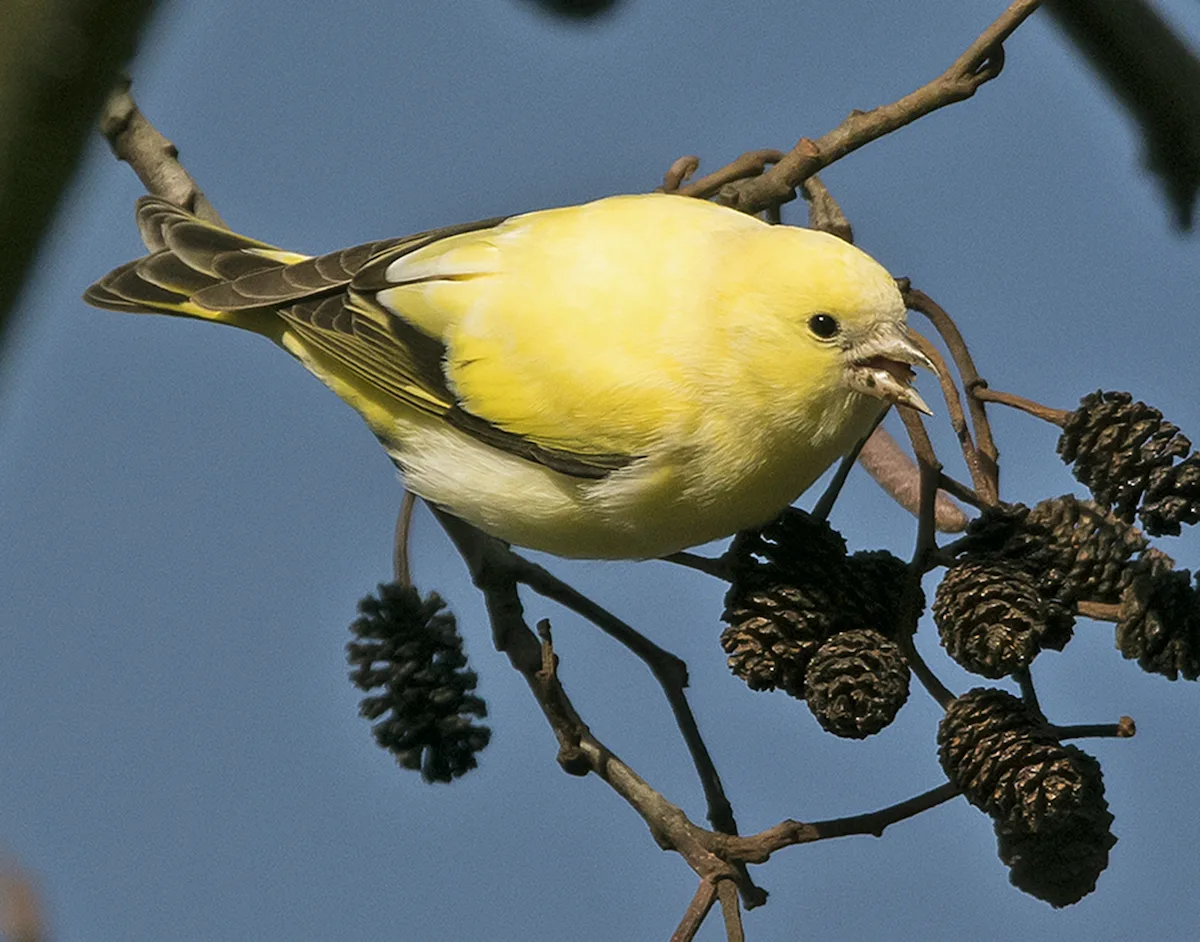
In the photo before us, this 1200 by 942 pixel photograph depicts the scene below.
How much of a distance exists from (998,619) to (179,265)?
195 centimetres

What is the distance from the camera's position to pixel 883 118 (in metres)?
2.50

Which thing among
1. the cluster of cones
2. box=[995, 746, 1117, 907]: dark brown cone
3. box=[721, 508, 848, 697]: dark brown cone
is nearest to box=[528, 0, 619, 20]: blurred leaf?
box=[721, 508, 848, 697]: dark brown cone

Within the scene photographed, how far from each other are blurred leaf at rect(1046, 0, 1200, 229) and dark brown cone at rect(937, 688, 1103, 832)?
1166mm

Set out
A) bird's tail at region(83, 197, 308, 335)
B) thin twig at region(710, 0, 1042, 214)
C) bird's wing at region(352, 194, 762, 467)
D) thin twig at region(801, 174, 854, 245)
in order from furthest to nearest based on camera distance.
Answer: bird's tail at region(83, 197, 308, 335), thin twig at region(801, 174, 854, 245), bird's wing at region(352, 194, 762, 467), thin twig at region(710, 0, 1042, 214)

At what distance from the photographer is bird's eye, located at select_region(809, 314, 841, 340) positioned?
2447 mm

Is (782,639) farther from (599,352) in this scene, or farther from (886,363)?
(599,352)

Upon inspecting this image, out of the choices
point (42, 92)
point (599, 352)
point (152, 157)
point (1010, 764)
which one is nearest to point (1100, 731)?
point (1010, 764)

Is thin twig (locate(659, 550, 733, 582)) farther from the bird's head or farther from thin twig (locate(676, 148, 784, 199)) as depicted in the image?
thin twig (locate(676, 148, 784, 199))

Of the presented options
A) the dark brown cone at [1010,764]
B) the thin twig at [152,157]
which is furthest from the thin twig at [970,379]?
the thin twig at [152,157]

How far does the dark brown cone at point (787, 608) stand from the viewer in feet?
7.06

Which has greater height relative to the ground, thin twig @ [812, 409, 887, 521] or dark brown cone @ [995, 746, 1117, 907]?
thin twig @ [812, 409, 887, 521]

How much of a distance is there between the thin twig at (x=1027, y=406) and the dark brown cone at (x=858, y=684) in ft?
1.43

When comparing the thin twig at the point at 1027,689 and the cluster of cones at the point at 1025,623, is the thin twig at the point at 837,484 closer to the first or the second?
the cluster of cones at the point at 1025,623

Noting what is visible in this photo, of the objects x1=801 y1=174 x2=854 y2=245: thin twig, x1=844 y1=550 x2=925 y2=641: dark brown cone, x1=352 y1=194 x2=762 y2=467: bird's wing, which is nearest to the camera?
x1=844 y1=550 x2=925 y2=641: dark brown cone
